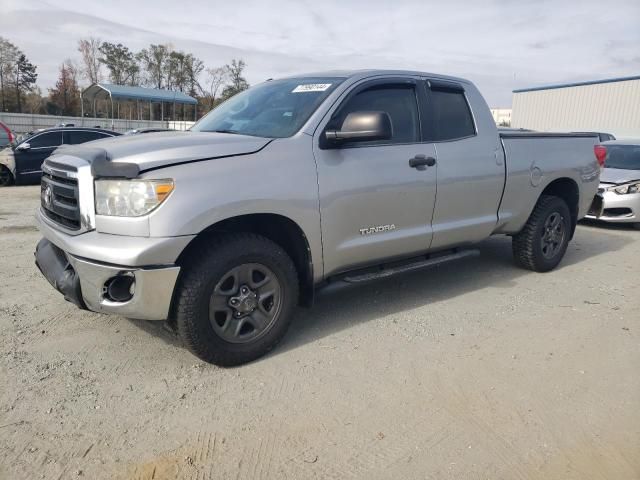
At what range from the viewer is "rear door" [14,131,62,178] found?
12.3m

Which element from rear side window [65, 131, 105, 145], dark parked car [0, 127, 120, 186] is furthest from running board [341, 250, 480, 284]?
rear side window [65, 131, 105, 145]

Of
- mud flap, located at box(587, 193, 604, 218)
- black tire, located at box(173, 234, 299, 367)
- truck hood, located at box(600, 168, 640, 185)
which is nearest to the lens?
black tire, located at box(173, 234, 299, 367)

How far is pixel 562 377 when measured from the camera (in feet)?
10.6

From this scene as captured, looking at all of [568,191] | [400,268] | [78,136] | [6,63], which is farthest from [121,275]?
[6,63]

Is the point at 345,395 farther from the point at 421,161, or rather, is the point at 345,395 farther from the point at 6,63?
the point at 6,63

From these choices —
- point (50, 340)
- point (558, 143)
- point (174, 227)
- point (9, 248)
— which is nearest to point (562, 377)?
point (174, 227)

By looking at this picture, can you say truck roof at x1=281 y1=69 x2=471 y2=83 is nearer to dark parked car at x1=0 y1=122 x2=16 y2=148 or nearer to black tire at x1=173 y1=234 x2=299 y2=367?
black tire at x1=173 y1=234 x2=299 y2=367

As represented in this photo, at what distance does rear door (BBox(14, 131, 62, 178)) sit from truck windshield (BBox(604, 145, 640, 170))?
40.4 ft

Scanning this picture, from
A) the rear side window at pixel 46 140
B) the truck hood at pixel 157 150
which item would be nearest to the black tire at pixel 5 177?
the rear side window at pixel 46 140

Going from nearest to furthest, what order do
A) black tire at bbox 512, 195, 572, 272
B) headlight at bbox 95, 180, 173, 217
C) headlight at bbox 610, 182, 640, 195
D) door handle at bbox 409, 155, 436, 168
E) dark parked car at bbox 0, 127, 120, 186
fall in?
1. headlight at bbox 95, 180, 173, 217
2. door handle at bbox 409, 155, 436, 168
3. black tire at bbox 512, 195, 572, 272
4. headlight at bbox 610, 182, 640, 195
5. dark parked car at bbox 0, 127, 120, 186

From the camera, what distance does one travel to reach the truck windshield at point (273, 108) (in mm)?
3586

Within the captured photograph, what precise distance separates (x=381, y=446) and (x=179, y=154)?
1.92 m

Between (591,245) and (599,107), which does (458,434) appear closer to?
(591,245)

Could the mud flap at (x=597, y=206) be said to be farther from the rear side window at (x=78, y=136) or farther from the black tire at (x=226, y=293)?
the rear side window at (x=78, y=136)
